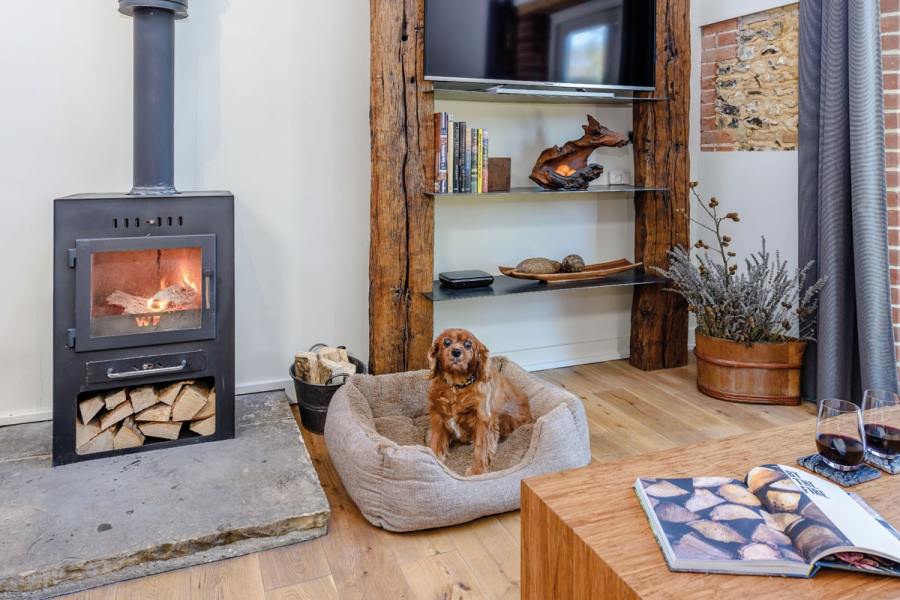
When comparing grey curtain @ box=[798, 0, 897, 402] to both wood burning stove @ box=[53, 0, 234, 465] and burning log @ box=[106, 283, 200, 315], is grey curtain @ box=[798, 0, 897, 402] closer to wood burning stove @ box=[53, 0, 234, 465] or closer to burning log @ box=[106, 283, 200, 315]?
wood burning stove @ box=[53, 0, 234, 465]

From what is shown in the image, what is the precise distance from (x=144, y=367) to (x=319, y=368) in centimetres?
71

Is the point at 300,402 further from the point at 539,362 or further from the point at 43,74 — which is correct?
the point at 43,74

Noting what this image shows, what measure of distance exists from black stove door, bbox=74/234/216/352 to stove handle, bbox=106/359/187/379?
0.29 feet

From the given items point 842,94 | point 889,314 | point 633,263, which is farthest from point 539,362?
point 842,94

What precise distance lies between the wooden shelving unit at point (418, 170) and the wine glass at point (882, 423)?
1787 mm

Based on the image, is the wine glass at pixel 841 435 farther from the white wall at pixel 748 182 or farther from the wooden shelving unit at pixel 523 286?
the white wall at pixel 748 182

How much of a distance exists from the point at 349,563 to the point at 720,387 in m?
2.03

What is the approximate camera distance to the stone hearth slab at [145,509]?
177cm

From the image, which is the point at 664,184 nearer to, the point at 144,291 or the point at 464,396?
the point at 464,396

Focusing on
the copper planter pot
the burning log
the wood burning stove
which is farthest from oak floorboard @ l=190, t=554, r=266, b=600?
the copper planter pot

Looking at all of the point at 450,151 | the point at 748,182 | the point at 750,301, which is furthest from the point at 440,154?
the point at 748,182

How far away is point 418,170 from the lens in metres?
2.91

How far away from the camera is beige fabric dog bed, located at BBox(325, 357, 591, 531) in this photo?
1999mm

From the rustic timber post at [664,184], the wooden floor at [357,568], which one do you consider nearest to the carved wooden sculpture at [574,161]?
the rustic timber post at [664,184]
